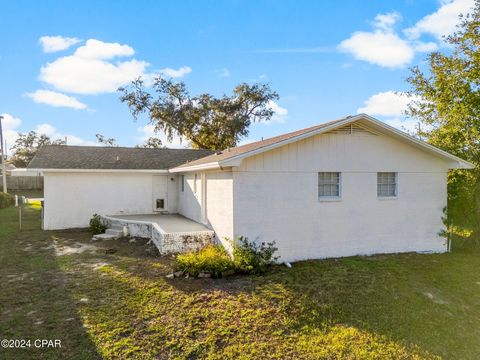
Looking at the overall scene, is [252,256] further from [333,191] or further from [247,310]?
[333,191]

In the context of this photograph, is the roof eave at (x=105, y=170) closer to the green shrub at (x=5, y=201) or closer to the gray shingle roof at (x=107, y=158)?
the gray shingle roof at (x=107, y=158)

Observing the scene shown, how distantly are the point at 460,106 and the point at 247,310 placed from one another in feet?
32.0

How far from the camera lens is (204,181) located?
11.1 metres

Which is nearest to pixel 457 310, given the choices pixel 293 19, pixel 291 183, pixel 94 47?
pixel 291 183

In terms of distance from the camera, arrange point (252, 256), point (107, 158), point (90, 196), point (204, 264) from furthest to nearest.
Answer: point (107, 158)
point (90, 196)
point (252, 256)
point (204, 264)

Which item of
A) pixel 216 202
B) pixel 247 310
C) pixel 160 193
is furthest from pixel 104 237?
pixel 247 310

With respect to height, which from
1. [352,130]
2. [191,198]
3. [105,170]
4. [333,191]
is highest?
[352,130]

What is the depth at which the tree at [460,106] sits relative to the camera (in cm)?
1020

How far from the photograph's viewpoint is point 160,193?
15430 mm

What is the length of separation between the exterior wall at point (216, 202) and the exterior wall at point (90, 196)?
3.13 meters

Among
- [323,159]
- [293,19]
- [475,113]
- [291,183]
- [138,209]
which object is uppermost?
[293,19]

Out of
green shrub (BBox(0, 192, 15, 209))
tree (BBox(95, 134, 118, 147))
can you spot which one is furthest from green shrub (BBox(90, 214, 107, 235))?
tree (BBox(95, 134, 118, 147))

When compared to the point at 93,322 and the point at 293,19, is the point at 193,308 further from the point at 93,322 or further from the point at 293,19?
the point at 293,19

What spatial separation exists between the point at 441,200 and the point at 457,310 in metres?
5.22
